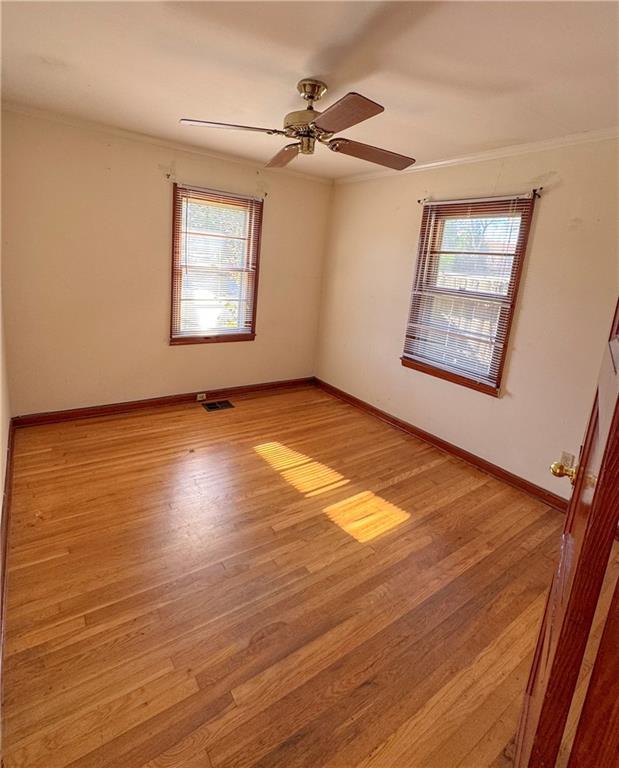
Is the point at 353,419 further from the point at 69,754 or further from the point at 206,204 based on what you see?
the point at 69,754

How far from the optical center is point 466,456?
349 cm

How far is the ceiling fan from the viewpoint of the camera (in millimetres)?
1785

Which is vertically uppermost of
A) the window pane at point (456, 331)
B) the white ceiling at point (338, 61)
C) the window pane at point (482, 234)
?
the white ceiling at point (338, 61)

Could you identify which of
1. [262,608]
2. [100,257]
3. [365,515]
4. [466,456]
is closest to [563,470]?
[262,608]

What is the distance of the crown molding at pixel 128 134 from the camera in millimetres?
2947

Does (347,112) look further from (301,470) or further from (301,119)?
(301,470)

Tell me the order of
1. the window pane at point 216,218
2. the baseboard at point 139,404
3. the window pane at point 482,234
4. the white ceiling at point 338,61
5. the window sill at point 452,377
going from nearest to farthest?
the white ceiling at point 338,61 → the window pane at point 482,234 → the window sill at point 452,377 → the baseboard at point 139,404 → the window pane at point 216,218

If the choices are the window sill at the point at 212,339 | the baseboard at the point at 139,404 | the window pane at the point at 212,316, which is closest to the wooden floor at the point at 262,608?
the baseboard at the point at 139,404

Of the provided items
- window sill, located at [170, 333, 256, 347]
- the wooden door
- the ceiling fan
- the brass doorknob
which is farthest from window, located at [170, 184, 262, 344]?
the wooden door

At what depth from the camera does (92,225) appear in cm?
340

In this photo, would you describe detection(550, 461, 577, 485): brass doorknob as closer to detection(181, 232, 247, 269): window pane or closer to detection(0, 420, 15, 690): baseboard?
detection(0, 420, 15, 690): baseboard

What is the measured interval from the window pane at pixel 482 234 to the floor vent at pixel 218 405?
2585 mm

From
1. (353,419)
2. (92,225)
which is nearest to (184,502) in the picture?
(353,419)

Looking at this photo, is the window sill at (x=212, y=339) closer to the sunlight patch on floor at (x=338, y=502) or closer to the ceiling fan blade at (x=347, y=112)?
the sunlight patch on floor at (x=338, y=502)
